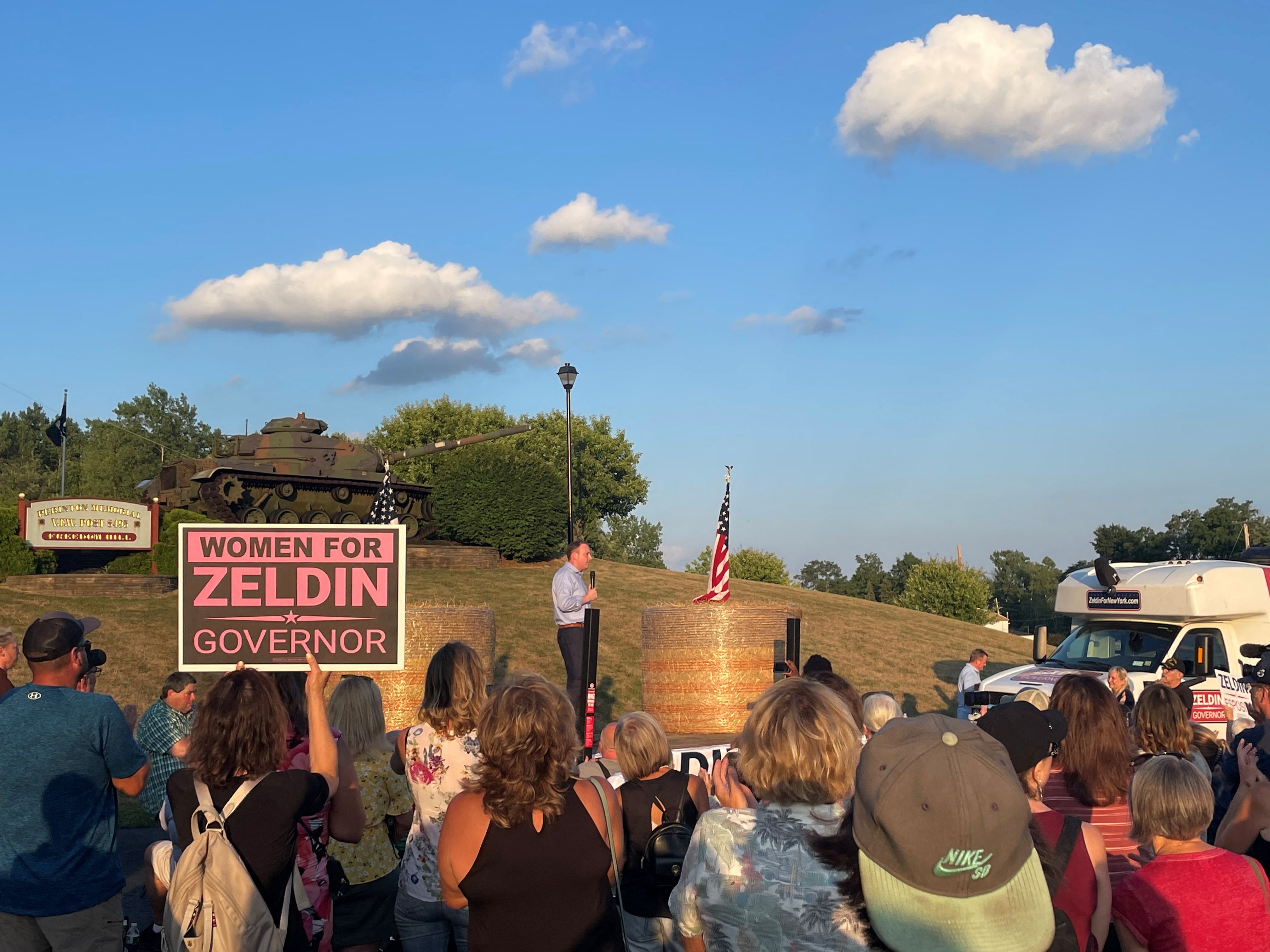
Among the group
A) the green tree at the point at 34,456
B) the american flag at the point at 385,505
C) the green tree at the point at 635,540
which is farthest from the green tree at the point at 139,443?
the american flag at the point at 385,505

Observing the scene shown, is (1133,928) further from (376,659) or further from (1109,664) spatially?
(1109,664)

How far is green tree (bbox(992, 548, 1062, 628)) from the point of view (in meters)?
83.6

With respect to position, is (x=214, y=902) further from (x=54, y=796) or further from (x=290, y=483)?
(x=290, y=483)

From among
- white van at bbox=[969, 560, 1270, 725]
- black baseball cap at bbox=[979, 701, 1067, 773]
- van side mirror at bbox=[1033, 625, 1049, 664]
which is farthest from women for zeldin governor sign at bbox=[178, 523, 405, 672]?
van side mirror at bbox=[1033, 625, 1049, 664]

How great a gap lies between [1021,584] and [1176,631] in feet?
289

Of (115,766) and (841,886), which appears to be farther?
(115,766)

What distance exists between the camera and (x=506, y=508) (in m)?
29.3

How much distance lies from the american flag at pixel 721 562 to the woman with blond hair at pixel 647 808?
22.5 ft

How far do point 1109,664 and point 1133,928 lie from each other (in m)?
10.2

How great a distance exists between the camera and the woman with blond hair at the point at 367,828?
4.55 m

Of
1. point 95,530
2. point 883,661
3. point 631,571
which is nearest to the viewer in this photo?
point 883,661

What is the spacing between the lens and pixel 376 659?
504 centimetres

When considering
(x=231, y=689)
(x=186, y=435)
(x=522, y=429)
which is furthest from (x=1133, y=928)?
(x=186, y=435)

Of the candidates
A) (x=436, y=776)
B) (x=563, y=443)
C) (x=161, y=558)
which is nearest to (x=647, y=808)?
(x=436, y=776)
